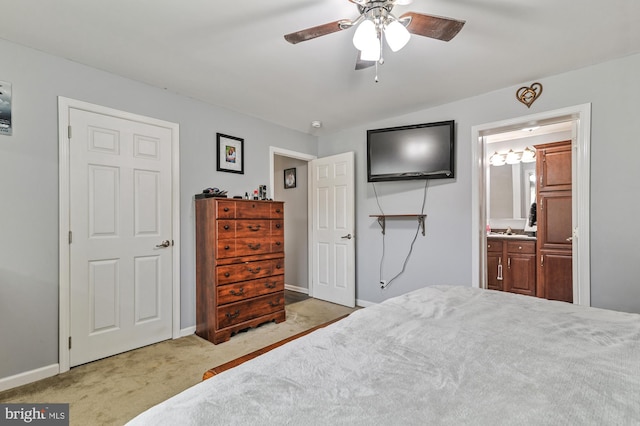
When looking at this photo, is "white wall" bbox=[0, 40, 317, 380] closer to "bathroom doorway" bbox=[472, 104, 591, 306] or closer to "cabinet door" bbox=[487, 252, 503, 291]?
"bathroom doorway" bbox=[472, 104, 591, 306]

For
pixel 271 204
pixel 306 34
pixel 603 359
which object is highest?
pixel 306 34

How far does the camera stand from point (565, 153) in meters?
3.65

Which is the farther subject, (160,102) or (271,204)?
(271,204)

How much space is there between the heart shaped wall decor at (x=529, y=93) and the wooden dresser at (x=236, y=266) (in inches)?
104

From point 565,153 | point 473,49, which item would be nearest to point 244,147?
point 473,49

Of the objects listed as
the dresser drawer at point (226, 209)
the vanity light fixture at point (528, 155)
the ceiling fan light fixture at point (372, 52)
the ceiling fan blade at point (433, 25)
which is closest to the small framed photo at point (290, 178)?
the dresser drawer at point (226, 209)

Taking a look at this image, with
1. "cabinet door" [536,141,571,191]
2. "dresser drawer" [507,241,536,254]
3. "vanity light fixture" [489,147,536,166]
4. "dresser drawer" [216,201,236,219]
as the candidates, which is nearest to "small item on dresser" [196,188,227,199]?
"dresser drawer" [216,201,236,219]

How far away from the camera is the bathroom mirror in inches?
180

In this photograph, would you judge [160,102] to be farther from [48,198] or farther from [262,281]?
[262,281]

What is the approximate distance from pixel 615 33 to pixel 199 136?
139 inches

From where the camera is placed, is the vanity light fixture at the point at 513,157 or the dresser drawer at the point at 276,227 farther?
the vanity light fixture at the point at 513,157

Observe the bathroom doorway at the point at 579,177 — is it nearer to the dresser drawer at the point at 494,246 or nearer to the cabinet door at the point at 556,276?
the cabinet door at the point at 556,276

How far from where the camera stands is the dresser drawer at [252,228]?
301 centimetres

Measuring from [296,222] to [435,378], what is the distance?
4.11 meters
